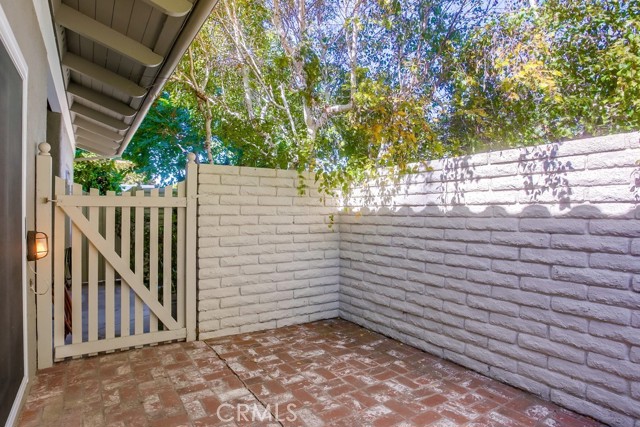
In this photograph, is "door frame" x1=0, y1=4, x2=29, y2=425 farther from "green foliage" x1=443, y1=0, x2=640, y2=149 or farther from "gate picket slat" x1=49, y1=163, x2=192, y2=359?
"green foliage" x1=443, y1=0, x2=640, y2=149

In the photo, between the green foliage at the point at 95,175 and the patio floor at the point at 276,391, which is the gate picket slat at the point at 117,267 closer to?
the patio floor at the point at 276,391

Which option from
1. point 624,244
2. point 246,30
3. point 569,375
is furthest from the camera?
point 246,30

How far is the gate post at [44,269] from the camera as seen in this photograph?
9.00 feet

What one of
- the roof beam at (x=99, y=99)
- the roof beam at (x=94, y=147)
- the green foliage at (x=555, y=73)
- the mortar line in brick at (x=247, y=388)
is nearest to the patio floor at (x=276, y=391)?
the mortar line in brick at (x=247, y=388)

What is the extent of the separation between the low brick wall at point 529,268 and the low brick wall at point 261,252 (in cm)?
78

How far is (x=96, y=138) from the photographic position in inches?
289

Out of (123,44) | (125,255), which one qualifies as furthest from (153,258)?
(123,44)

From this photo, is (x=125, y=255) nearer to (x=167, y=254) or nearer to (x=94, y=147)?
(x=167, y=254)

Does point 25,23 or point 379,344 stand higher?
point 25,23

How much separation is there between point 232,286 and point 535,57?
419 cm

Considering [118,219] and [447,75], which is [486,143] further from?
[118,219]

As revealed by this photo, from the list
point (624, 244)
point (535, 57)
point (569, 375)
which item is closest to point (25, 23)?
point (624, 244)

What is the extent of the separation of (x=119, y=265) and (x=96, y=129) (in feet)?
14.9

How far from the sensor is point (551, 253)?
2373 mm
